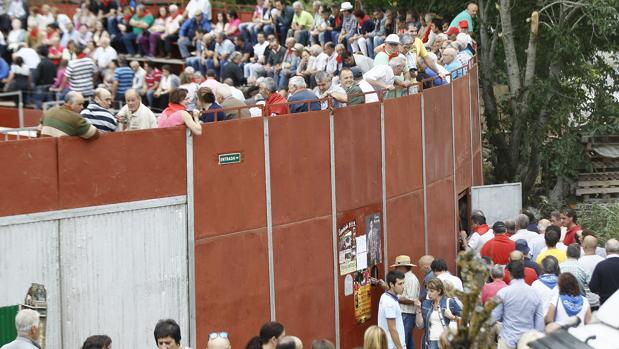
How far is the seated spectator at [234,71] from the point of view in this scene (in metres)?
24.0

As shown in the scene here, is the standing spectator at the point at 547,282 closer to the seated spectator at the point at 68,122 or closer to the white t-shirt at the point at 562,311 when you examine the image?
the white t-shirt at the point at 562,311

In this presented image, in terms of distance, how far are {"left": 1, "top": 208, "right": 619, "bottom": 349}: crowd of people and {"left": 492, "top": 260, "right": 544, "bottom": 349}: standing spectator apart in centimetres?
1

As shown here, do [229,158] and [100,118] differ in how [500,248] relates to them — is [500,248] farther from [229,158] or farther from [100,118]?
[100,118]

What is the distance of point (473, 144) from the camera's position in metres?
25.3

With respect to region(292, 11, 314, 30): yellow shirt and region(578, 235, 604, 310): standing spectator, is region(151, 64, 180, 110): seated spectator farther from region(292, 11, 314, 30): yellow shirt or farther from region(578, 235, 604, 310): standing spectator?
region(578, 235, 604, 310): standing spectator

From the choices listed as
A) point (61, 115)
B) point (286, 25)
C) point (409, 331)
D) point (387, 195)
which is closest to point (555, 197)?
point (286, 25)

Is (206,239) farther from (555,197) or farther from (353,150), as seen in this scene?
(555,197)

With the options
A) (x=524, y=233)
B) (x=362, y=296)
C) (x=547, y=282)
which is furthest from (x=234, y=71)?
(x=547, y=282)

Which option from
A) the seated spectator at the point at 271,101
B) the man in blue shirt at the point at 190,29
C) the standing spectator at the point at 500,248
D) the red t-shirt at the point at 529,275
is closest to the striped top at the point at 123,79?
the man in blue shirt at the point at 190,29

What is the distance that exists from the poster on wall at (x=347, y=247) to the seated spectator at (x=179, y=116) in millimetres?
3313

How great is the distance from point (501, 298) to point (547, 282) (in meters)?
1.41

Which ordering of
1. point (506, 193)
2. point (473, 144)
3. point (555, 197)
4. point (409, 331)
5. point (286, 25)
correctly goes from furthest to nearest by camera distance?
point (555, 197), point (286, 25), point (473, 144), point (506, 193), point (409, 331)

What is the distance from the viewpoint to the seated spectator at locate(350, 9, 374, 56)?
24.7 m

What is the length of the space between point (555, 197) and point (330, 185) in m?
15.2
